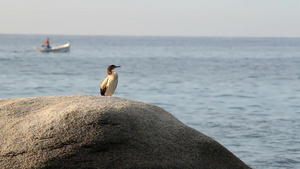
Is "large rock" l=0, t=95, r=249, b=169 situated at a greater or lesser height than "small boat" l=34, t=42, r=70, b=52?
greater

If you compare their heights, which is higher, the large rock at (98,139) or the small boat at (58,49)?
the large rock at (98,139)

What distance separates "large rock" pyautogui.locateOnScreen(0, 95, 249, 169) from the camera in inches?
244

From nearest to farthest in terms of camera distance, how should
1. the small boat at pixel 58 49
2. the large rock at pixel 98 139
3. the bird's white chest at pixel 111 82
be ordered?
the large rock at pixel 98 139 < the bird's white chest at pixel 111 82 < the small boat at pixel 58 49

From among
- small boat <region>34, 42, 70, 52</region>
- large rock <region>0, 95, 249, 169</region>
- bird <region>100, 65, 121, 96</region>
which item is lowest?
small boat <region>34, 42, 70, 52</region>

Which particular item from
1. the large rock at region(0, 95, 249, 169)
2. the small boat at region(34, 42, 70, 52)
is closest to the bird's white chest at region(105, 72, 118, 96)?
the large rock at region(0, 95, 249, 169)

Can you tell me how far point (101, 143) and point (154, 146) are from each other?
2.41ft

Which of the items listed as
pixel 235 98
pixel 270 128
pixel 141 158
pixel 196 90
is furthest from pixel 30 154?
pixel 196 90

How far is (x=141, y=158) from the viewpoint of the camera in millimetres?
6316

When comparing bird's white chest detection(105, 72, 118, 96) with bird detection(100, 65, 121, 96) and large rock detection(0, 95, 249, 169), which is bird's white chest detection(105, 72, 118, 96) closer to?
bird detection(100, 65, 121, 96)

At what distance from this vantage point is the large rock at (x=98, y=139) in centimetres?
620

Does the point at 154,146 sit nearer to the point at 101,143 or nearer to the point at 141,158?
the point at 141,158

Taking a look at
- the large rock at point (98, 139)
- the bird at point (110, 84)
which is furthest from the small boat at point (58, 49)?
the large rock at point (98, 139)

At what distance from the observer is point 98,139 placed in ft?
20.5

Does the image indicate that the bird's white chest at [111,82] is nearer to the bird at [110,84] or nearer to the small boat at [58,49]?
the bird at [110,84]
